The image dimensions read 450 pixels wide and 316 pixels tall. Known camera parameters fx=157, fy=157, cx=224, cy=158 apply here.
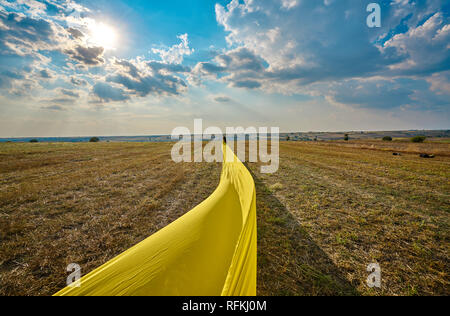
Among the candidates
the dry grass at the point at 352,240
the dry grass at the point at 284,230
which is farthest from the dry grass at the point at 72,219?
the dry grass at the point at 352,240

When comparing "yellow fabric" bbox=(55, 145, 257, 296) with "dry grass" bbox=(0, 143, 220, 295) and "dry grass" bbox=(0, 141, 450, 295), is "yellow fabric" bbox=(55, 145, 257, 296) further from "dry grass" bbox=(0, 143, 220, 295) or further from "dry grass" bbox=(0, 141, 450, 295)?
"dry grass" bbox=(0, 143, 220, 295)

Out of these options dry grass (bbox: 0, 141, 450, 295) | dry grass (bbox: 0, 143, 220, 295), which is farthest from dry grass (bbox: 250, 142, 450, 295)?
dry grass (bbox: 0, 143, 220, 295)

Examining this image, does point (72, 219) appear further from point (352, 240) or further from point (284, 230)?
point (352, 240)

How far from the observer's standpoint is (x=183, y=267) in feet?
4.19

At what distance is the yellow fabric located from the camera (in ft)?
3.68

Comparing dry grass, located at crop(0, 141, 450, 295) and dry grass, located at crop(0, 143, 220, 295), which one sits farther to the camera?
dry grass, located at crop(0, 143, 220, 295)

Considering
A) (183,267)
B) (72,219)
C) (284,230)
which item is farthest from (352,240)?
(72,219)

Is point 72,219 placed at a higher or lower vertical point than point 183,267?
lower

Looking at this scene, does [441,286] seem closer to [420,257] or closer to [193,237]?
[420,257]

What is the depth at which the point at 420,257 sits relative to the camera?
253 centimetres

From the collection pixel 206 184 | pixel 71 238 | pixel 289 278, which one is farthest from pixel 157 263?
pixel 206 184

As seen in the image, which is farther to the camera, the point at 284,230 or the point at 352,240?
the point at 284,230

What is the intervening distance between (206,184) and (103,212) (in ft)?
11.8

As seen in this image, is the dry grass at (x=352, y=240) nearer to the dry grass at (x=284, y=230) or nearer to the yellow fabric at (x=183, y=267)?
the dry grass at (x=284, y=230)
